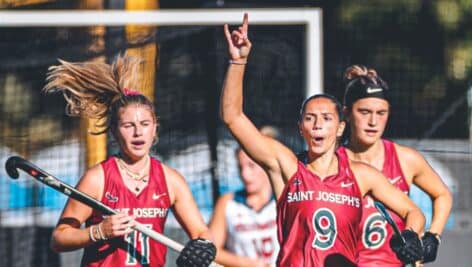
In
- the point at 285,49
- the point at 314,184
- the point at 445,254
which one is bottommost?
the point at 445,254

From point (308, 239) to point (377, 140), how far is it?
3.75ft

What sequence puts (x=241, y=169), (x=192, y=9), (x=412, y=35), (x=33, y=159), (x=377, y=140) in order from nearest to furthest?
(x=377, y=140)
(x=241, y=169)
(x=192, y=9)
(x=33, y=159)
(x=412, y=35)

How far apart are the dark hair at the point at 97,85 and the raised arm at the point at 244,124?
2.27 ft

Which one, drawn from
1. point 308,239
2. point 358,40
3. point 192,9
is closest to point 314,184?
point 308,239

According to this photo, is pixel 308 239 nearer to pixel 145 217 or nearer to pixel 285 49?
pixel 145 217

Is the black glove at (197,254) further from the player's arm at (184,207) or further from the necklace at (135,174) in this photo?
the necklace at (135,174)

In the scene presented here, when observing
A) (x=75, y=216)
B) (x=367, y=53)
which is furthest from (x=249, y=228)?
(x=367, y=53)

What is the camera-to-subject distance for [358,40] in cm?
1093

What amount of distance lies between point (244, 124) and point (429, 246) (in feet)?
4.16

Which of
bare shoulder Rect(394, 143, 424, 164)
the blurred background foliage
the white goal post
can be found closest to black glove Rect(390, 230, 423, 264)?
bare shoulder Rect(394, 143, 424, 164)

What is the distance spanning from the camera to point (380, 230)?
7105mm

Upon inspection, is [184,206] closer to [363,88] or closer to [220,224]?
[363,88]

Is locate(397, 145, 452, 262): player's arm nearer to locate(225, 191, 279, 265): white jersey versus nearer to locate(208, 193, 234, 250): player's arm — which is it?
locate(225, 191, 279, 265): white jersey

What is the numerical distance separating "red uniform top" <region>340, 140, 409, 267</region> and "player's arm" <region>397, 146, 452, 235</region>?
78mm
